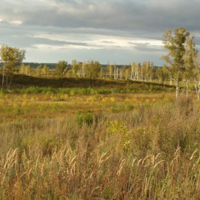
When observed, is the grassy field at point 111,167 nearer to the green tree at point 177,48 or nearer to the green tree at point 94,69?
the green tree at point 177,48

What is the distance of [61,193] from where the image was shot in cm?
342

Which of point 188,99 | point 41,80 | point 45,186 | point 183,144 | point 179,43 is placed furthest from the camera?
point 41,80

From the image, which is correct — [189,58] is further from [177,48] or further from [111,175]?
[111,175]

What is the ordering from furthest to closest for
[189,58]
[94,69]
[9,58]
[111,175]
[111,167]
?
[94,69] < [9,58] < [189,58] < [111,167] < [111,175]

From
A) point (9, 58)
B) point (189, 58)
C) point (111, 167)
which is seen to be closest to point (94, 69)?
point (9, 58)

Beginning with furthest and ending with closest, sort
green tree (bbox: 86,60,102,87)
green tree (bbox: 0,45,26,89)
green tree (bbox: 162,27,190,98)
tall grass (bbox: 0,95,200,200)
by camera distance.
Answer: green tree (bbox: 86,60,102,87)
green tree (bbox: 0,45,26,89)
green tree (bbox: 162,27,190,98)
tall grass (bbox: 0,95,200,200)

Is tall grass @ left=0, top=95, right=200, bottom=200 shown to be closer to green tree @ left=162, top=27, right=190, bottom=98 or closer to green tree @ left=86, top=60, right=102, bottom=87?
green tree @ left=162, top=27, right=190, bottom=98

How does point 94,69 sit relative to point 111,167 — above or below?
above

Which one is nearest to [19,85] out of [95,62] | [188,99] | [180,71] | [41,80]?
[41,80]

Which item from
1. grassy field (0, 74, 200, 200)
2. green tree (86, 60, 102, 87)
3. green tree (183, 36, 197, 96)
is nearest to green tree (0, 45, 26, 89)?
green tree (86, 60, 102, 87)

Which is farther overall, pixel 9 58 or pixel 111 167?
pixel 9 58

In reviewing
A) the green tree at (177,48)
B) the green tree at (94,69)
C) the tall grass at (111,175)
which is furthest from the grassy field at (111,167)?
the green tree at (94,69)

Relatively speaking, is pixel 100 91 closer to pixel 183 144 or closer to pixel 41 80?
pixel 41 80

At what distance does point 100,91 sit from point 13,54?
18.2 meters
